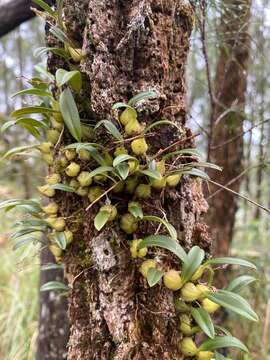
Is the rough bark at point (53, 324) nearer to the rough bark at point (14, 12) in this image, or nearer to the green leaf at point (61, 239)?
the green leaf at point (61, 239)

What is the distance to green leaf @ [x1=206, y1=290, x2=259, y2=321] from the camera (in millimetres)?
A: 835

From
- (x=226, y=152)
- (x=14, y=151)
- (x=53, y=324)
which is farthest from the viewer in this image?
(x=226, y=152)

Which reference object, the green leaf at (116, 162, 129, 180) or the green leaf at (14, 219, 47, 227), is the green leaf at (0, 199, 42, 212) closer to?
the green leaf at (14, 219, 47, 227)

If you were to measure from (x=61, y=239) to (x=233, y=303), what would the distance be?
0.45m

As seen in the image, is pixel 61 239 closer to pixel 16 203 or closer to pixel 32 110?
pixel 16 203

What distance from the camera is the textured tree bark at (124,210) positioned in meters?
0.92

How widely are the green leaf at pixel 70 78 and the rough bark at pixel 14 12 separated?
676 mm

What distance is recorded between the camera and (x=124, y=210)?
960 mm

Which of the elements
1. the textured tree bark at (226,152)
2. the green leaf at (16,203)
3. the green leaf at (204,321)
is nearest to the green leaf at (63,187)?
the green leaf at (16,203)

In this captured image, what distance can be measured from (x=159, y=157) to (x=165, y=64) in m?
0.24

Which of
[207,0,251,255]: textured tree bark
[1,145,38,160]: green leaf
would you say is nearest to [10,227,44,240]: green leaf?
[1,145,38,160]: green leaf

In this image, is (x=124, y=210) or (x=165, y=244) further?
(x=124, y=210)

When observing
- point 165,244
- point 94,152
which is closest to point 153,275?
point 165,244

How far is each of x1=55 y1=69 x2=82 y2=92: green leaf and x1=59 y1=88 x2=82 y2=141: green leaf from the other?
0.03 m
